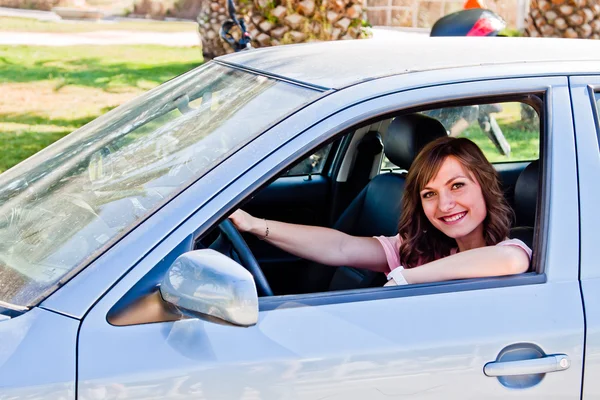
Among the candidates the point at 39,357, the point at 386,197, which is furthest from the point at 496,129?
the point at 39,357

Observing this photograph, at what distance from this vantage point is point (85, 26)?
1848 cm

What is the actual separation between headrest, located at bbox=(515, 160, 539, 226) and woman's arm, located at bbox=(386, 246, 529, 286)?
0.43m

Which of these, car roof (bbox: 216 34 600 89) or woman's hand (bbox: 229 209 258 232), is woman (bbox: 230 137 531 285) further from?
car roof (bbox: 216 34 600 89)

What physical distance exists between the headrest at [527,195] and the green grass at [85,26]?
607 inches

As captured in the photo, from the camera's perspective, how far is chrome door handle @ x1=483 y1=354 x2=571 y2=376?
203cm

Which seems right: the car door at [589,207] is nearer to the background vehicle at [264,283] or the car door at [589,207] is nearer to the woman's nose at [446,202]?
the background vehicle at [264,283]

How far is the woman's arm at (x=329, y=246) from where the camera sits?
281 cm

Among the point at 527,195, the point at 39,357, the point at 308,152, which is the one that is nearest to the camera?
the point at 39,357

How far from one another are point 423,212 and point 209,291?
3.50 feet

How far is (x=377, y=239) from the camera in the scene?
2.93 m

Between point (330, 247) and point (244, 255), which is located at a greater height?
point (244, 255)

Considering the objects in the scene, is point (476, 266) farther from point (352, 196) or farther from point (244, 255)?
point (352, 196)

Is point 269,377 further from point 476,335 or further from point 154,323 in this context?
point 476,335

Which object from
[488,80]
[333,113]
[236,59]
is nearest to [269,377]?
[333,113]
